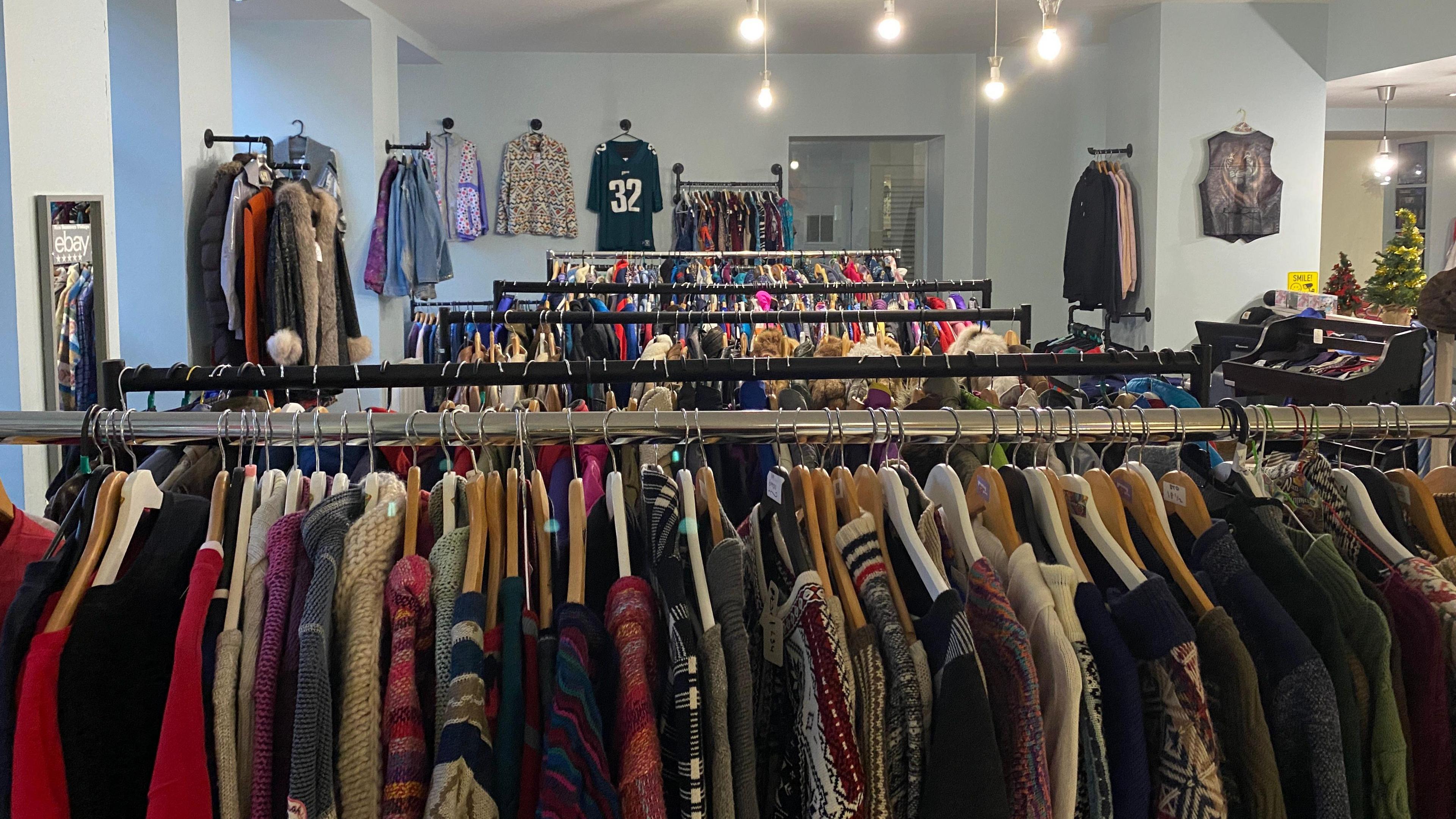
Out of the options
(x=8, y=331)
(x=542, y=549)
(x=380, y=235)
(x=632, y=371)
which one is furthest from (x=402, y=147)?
(x=542, y=549)

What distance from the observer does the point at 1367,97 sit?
735 cm

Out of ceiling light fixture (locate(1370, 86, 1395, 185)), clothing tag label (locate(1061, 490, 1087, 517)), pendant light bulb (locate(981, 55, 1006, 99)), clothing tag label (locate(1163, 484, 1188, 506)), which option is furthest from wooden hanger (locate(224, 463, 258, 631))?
ceiling light fixture (locate(1370, 86, 1395, 185))

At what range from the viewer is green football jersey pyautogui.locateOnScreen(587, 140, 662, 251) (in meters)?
Result: 7.59

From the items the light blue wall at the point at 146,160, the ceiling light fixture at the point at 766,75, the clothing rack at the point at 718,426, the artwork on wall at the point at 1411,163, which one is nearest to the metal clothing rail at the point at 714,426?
the clothing rack at the point at 718,426

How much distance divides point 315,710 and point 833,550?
501 mm

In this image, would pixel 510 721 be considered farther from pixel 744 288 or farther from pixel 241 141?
pixel 241 141

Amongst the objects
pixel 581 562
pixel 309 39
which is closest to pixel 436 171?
pixel 309 39

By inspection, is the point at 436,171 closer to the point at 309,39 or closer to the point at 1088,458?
the point at 309,39

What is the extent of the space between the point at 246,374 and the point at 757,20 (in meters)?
3.30

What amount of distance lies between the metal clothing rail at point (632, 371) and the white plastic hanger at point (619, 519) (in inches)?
16.2

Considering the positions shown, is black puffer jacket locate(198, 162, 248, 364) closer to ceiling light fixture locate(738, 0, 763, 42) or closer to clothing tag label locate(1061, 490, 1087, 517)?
ceiling light fixture locate(738, 0, 763, 42)

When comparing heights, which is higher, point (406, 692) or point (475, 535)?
point (475, 535)

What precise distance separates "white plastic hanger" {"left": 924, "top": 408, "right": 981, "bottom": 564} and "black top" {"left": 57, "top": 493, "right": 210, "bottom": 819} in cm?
75

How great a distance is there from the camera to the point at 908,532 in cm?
108
